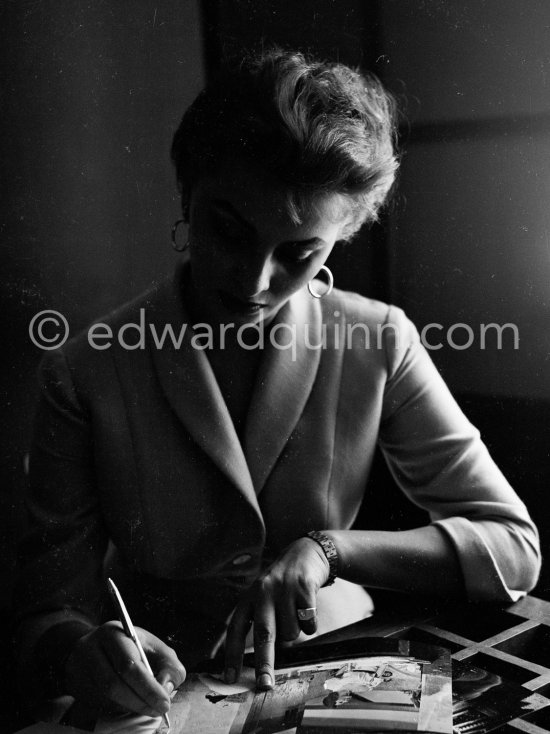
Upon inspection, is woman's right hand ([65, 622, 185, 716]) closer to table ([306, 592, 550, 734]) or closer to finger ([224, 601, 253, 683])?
finger ([224, 601, 253, 683])

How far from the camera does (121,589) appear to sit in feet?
2.82

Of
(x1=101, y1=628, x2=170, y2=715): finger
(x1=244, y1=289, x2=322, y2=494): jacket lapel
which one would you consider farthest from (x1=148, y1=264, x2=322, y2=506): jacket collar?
(x1=101, y1=628, x2=170, y2=715): finger

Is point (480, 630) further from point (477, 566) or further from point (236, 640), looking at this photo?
point (236, 640)

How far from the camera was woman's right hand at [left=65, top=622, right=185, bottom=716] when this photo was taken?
72 centimetres

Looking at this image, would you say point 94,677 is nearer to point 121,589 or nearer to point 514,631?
point 121,589

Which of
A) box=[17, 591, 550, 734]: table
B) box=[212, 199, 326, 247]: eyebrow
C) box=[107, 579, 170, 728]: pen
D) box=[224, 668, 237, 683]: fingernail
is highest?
box=[212, 199, 326, 247]: eyebrow

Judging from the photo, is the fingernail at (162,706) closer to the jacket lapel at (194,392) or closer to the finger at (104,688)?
the finger at (104,688)

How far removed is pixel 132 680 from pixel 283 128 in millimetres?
578

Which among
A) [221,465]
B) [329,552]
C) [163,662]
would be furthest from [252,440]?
[163,662]

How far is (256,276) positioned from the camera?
0.83m

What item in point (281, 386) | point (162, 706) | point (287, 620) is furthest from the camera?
point (281, 386)

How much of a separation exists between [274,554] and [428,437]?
25 centimetres

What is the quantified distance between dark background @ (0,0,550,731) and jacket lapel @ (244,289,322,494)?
0.08m

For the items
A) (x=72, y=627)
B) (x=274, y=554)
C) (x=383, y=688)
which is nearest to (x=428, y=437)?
(x=274, y=554)
